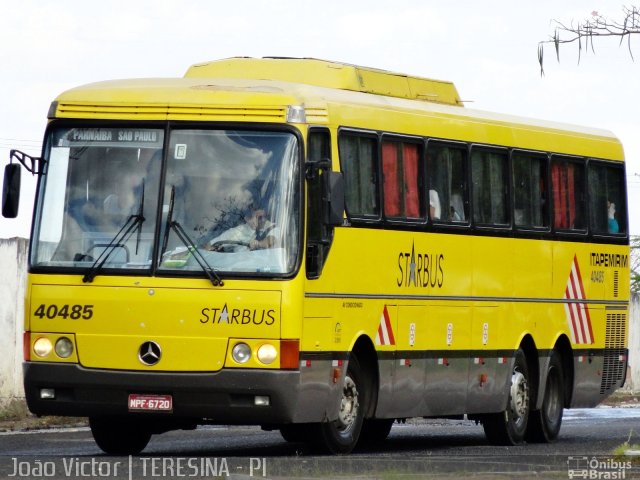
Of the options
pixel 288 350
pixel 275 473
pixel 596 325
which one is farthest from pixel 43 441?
pixel 596 325

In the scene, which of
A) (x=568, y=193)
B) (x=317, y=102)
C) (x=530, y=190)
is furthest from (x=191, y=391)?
(x=568, y=193)

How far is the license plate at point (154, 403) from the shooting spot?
17.0m

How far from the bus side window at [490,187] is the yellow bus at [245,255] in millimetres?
540

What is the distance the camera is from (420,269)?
19703 millimetres

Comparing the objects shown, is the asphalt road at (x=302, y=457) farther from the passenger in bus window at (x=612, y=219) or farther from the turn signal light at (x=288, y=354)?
the passenger in bus window at (x=612, y=219)

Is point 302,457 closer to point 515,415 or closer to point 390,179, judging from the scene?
point 390,179

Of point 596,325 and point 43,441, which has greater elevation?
point 596,325

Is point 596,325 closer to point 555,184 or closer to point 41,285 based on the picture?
point 555,184

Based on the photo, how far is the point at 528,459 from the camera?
58.8ft

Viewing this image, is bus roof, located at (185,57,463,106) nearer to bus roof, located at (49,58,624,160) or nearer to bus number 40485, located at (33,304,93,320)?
bus roof, located at (49,58,624,160)

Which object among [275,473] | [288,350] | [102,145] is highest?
[102,145]

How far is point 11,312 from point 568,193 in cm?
694

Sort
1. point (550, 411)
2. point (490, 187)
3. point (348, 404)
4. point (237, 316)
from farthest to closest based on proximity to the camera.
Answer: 1. point (550, 411)
2. point (490, 187)
3. point (348, 404)
4. point (237, 316)

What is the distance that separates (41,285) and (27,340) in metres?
0.51
